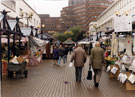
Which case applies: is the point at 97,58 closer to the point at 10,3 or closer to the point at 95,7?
the point at 10,3

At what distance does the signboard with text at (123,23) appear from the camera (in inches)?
386

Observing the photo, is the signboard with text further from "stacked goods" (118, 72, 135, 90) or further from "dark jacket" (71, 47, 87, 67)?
"stacked goods" (118, 72, 135, 90)

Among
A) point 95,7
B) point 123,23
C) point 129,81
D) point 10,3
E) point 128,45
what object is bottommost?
point 129,81

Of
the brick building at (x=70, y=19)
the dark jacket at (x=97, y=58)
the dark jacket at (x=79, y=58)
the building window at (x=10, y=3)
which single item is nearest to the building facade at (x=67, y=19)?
the brick building at (x=70, y=19)

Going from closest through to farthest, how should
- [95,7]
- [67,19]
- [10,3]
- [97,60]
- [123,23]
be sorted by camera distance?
[97,60] < [123,23] < [10,3] < [95,7] < [67,19]

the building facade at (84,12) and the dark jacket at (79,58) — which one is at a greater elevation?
the building facade at (84,12)

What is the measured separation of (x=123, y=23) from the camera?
32.8ft

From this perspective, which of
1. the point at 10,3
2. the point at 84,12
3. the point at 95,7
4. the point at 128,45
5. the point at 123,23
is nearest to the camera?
the point at 123,23

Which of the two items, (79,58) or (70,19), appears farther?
(70,19)

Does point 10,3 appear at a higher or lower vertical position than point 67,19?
lower

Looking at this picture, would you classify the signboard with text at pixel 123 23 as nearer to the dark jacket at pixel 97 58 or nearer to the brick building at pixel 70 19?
the dark jacket at pixel 97 58

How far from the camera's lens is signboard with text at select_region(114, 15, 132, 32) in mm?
9812

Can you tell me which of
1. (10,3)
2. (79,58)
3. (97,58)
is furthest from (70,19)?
(97,58)

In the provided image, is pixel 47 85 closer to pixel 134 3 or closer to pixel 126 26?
A: pixel 126 26
